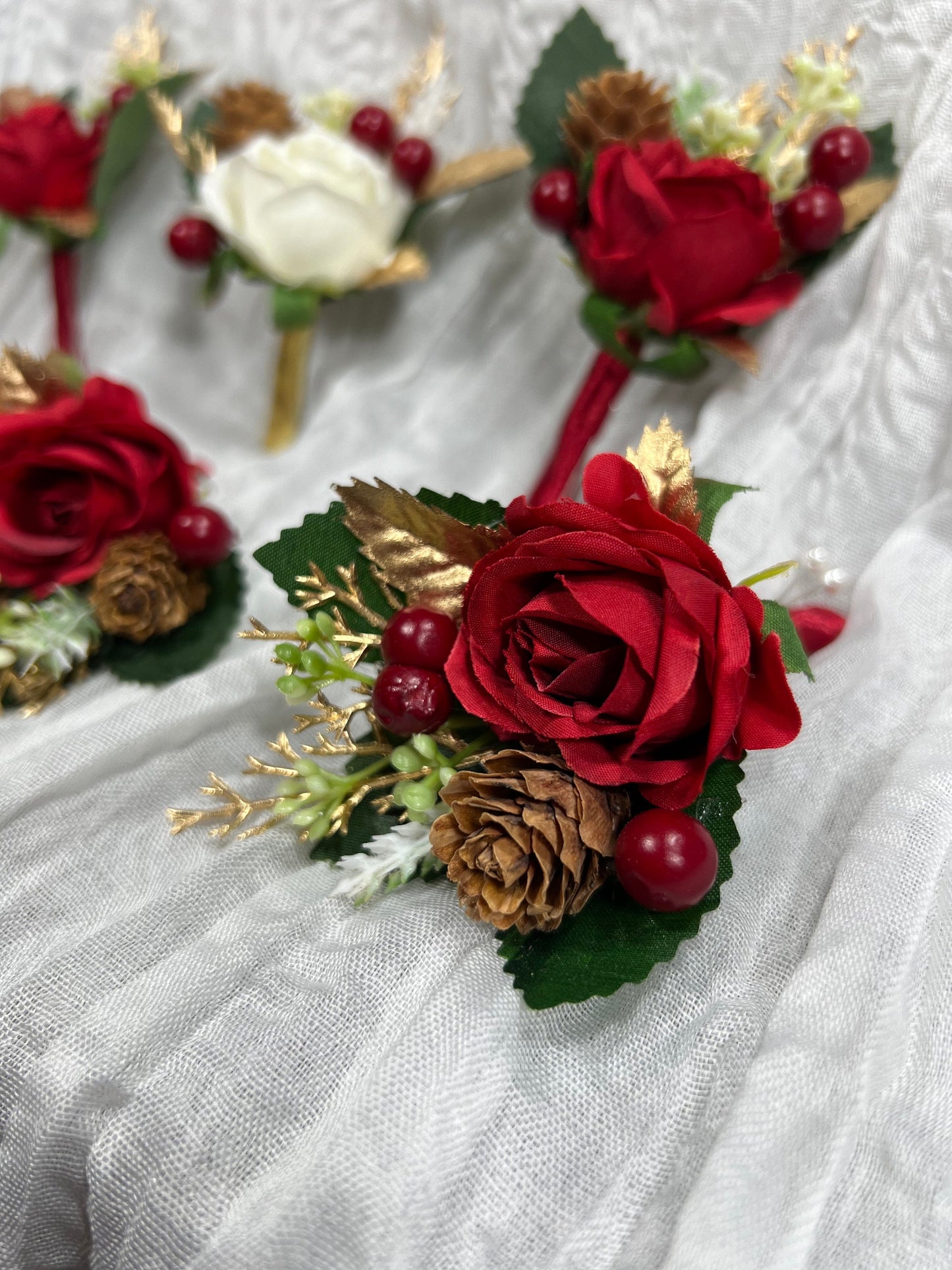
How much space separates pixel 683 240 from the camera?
0.64 meters

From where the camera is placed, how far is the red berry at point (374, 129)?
830 millimetres

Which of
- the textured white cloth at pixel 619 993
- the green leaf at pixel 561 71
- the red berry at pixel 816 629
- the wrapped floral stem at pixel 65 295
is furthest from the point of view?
the wrapped floral stem at pixel 65 295

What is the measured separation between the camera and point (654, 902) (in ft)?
1.37

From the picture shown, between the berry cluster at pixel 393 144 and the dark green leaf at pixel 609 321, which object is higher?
the berry cluster at pixel 393 144

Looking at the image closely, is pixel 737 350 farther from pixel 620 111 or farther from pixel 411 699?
pixel 411 699

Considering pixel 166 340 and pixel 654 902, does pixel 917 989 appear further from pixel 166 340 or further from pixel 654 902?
pixel 166 340

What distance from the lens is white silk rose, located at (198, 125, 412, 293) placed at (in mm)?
776

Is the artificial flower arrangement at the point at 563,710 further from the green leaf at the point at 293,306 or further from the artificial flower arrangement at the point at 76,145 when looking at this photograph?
the artificial flower arrangement at the point at 76,145

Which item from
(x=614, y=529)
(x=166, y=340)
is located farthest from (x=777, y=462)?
(x=166, y=340)

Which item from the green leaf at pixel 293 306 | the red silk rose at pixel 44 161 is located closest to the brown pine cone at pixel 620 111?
the green leaf at pixel 293 306

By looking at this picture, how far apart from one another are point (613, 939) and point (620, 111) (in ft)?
1.95

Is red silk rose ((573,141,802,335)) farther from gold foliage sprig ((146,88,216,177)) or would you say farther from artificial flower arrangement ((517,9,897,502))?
gold foliage sprig ((146,88,216,177))

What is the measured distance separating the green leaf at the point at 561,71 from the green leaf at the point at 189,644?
422 millimetres

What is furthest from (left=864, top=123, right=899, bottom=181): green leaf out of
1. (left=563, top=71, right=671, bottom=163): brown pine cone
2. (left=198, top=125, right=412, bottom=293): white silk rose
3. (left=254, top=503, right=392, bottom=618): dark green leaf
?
(left=254, top=503, right=392, bottom=618): dark green leaf
